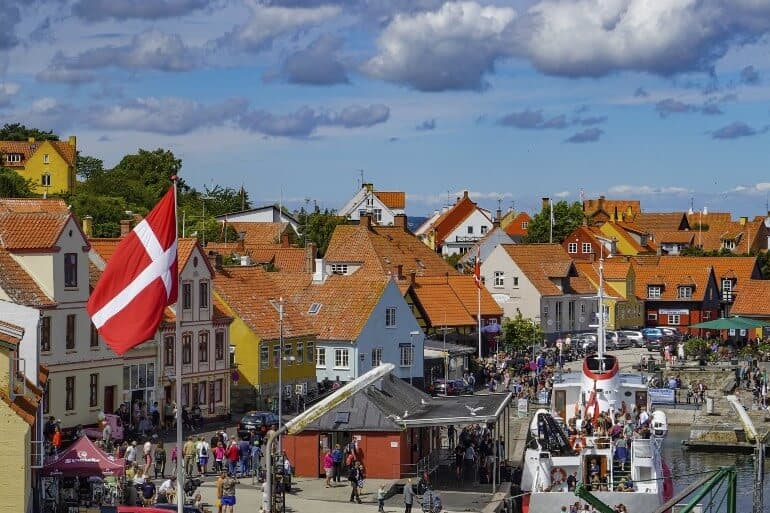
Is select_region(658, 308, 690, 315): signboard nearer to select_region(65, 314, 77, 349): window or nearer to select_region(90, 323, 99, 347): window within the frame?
select_region(90, 323, 99, 347): window

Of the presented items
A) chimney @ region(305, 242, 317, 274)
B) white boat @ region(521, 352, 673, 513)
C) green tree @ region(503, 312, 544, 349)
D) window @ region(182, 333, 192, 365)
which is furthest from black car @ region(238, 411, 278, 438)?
green tree @ region(503, 312, 544, 349)

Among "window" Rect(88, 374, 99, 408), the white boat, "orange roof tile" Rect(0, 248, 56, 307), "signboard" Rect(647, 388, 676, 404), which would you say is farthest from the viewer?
"signboard" Rect(647, 388, 676, 404)

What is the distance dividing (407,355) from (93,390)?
81.7 feet

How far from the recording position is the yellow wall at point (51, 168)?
144m

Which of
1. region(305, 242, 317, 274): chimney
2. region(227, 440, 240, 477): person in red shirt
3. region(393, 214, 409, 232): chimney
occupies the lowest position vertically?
region(227, 440, 240, 477): person in red shirt

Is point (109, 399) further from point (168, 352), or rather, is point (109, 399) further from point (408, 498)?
point (408, 498)

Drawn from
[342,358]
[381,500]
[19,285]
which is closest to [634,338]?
[342,358]

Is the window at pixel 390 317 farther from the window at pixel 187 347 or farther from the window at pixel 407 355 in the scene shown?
the window at pixel 187 347

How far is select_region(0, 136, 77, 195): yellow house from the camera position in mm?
143500

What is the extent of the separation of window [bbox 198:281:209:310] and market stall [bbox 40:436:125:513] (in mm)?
26087

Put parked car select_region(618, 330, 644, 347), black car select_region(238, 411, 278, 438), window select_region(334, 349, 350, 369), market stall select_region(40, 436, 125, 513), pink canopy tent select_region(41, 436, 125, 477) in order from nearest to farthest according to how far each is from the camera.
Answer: market stall select_region(40, 436, 125, 513) → pink canopy tent select_region(41, 436, 125, 477) → black car select_region(238, 411, 278, 438) → window select_region(334, 349, 350, 369) → parked car select_region(618, 330, 644, 347)

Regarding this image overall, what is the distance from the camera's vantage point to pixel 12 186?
119m

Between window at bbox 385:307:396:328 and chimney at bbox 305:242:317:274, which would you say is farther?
chimney at bbox 305:242:317:274

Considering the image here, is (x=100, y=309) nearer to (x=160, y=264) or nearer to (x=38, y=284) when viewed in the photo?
(x=160, y=264)
